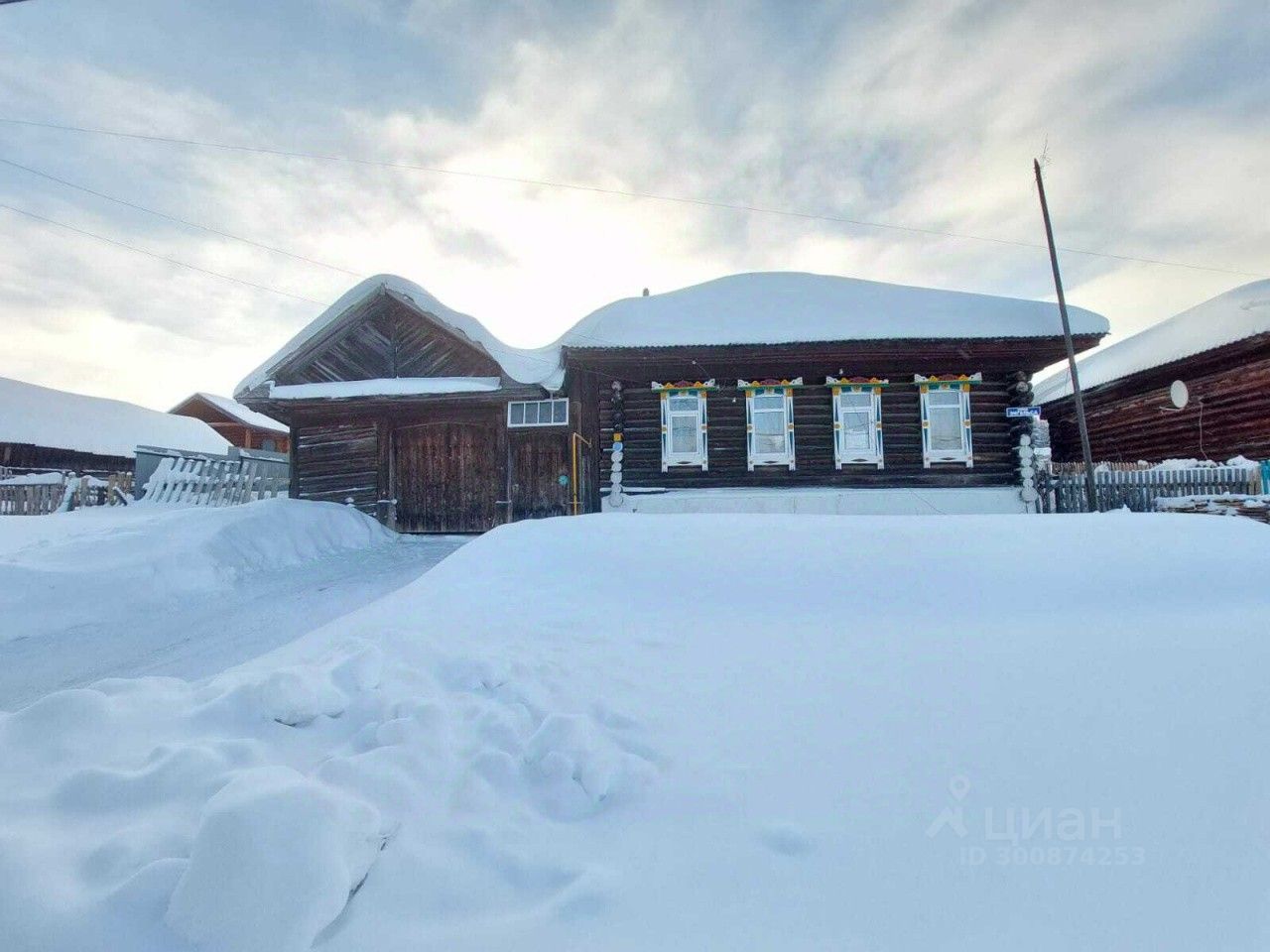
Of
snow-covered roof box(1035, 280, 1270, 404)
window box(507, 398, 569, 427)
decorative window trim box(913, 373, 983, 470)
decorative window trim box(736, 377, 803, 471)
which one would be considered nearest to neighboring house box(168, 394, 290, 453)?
window box(507, 398, 569, 427)

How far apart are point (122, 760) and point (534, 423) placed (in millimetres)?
10487

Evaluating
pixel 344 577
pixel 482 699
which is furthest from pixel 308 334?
pixel 482 699

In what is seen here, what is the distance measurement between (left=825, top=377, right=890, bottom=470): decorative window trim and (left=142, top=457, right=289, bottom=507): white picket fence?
11.8m

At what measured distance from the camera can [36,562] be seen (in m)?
6.66

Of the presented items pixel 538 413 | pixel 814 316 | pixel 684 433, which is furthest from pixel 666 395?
pixel 814 316

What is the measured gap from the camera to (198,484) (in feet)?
39.0

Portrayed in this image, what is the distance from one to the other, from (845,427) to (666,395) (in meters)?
3.60

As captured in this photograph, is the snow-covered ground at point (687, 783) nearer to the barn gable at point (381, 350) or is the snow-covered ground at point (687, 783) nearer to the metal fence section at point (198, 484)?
the barn gable at point (381, 350)

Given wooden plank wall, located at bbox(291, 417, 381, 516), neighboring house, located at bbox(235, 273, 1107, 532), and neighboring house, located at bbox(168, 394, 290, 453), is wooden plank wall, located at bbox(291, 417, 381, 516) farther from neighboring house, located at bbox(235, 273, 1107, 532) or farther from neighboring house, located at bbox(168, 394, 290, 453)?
neighboring house, located at bbox(168, 394, 290, 453)

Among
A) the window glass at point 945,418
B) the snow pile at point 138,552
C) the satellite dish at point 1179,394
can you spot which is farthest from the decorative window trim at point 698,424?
the satellite dish at point 1179,394

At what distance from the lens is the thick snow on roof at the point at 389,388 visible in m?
11.8

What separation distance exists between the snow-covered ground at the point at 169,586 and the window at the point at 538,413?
3.27 m

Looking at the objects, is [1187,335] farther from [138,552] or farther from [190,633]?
[138,552]

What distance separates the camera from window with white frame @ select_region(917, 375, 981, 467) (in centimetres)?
1162
